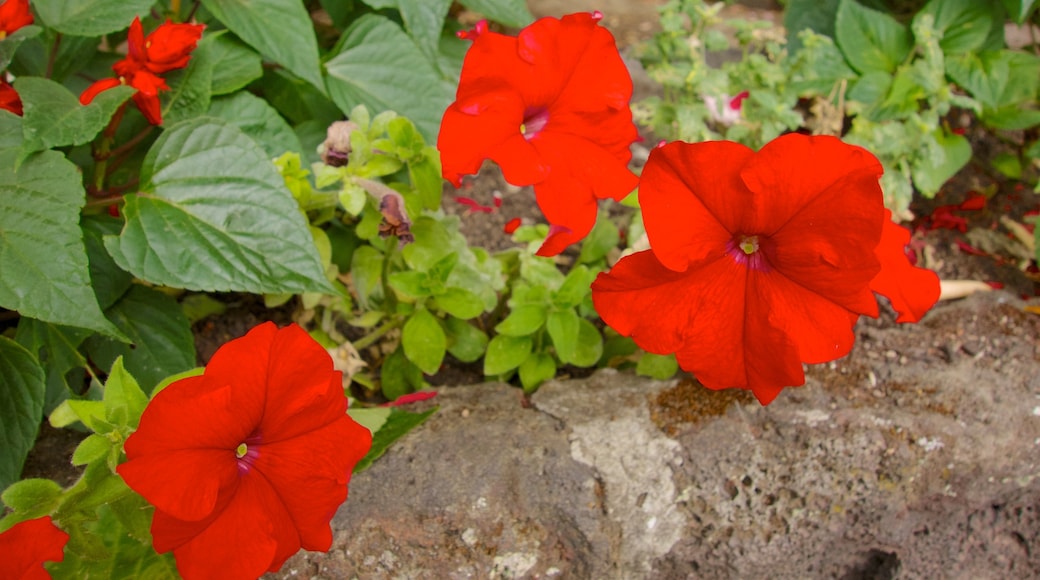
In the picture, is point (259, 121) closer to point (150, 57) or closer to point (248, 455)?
point (150, 57)

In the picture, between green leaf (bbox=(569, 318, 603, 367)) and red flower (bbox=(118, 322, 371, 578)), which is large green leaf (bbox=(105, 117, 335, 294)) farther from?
green leaf (bbox=(569, 318, 603, 367))

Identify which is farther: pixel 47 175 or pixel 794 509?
pixel 794 509

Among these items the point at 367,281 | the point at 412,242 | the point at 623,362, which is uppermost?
the point at 412,242

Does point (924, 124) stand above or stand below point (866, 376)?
above

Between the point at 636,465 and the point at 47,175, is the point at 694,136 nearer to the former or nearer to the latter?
the point at 636,465

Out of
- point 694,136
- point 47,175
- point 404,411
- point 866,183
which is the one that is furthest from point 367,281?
point 866,183
